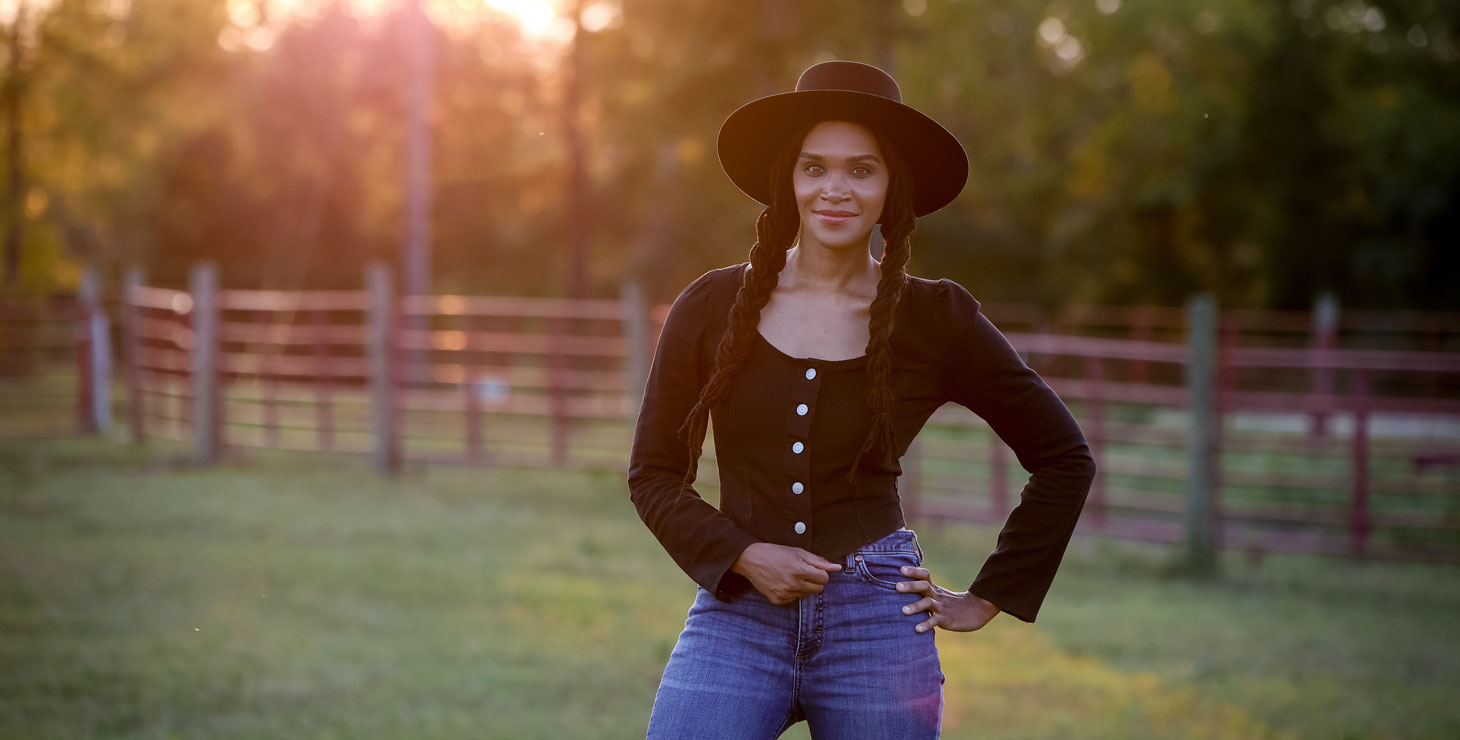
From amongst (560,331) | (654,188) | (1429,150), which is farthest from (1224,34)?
(560,331)

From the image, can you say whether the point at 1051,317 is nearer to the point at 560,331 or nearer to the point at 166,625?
the point at 560,331

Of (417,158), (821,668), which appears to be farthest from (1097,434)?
(417,158)

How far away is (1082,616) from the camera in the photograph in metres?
9.27

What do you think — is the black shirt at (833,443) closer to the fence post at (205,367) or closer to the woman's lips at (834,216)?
the woman's lips at (834,216)

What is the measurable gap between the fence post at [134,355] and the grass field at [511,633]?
201 inches

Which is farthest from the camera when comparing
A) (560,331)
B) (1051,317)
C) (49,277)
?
(49,277)

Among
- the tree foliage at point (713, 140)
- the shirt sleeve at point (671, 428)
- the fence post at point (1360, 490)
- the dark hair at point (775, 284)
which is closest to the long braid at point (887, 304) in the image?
the dark hair at point (775, 284)

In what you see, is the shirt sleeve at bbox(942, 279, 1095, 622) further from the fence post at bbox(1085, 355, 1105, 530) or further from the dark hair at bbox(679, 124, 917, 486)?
the fence post at bbox(1085, 355, 1105, 530)

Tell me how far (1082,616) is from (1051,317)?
2397 centimetres

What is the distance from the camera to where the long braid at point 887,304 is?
2852mm

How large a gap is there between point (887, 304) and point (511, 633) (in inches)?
225

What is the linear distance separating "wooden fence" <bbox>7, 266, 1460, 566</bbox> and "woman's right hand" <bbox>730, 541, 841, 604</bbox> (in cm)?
843

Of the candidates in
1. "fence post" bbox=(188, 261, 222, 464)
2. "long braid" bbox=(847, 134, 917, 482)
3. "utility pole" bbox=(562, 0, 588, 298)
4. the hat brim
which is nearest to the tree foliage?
"utility pole" bbox=(562, 0, 588, 298)

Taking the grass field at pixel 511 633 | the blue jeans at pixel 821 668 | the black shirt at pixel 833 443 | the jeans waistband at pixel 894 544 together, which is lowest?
the grass field at pixel 511 633
